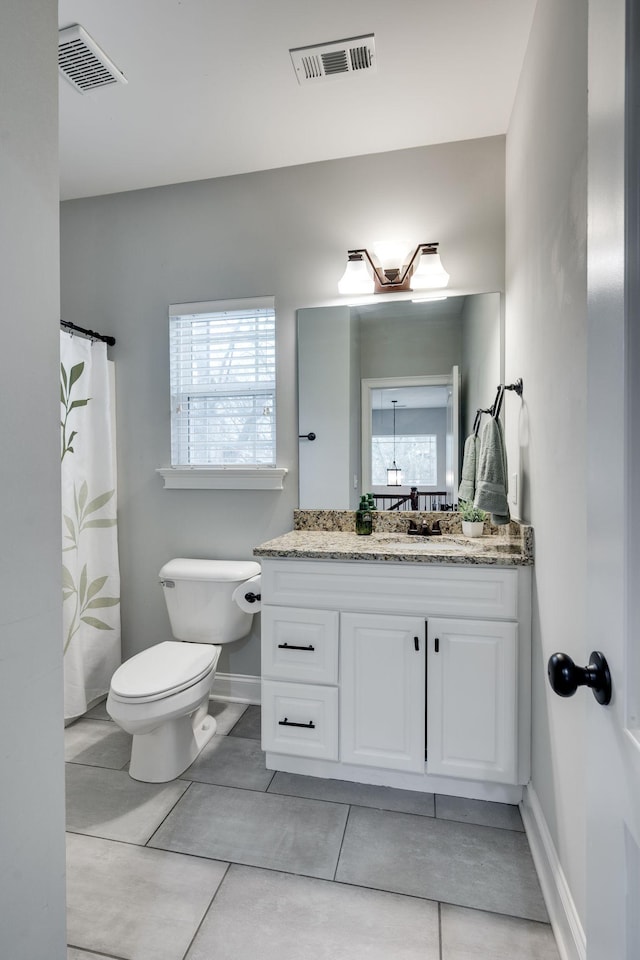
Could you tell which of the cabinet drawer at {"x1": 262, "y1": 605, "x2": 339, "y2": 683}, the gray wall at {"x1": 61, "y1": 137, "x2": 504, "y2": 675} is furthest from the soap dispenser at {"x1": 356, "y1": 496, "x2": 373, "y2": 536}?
the cabinet drawer at {"x1": 262, "y1": 605, "x2": 339, "y2": 683}

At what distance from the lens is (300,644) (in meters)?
1.91

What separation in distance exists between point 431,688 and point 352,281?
177 centimetres

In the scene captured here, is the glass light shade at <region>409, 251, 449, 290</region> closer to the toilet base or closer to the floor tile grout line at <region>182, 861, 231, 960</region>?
the toilet base

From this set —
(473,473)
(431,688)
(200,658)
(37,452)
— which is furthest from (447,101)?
(200,658)

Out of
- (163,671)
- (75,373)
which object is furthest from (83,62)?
(163,671)

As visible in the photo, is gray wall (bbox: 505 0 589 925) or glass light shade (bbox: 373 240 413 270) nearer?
gray wall (bbox: 505 0 589 925)

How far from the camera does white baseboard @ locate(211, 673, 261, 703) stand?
255 cm

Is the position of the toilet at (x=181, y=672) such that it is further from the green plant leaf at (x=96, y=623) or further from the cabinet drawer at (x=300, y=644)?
the green plant leaf at (x=96, y=623)

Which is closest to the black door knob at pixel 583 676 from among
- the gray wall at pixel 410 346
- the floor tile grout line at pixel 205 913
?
the floor tile grout line at pixel 205 913

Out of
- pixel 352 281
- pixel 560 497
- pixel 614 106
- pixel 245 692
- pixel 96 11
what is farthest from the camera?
pixel 245 692

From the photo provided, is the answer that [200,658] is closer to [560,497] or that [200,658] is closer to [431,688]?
[431,688]

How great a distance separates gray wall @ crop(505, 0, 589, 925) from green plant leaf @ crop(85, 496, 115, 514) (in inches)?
77.5

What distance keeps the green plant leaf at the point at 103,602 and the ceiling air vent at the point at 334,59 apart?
8.05ft

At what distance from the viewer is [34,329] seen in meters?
0.90
